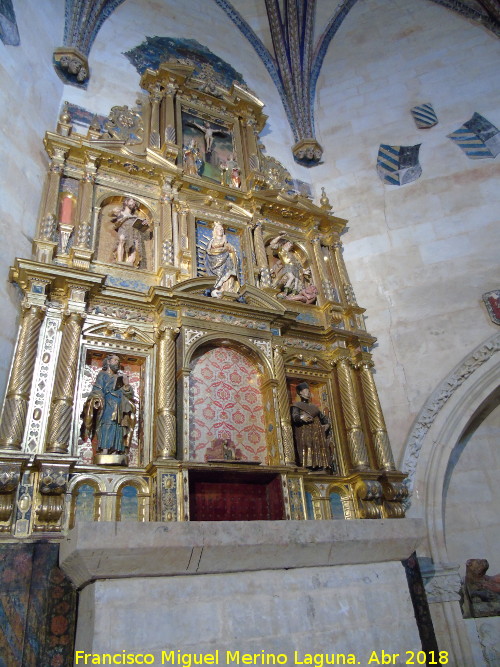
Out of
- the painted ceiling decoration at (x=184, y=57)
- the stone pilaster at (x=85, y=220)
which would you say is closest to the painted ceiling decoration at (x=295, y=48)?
the painted ceiling decoration at (x=184, y=57)

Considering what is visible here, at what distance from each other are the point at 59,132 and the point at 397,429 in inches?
282

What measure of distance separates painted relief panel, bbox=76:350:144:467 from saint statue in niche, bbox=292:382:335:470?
7.31ft

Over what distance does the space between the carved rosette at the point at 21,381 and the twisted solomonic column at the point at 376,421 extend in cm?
479

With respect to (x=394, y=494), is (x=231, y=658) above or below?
below

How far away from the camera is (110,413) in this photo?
20.3 feet

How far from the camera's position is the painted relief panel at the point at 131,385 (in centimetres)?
601

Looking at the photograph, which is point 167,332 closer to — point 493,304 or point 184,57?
point 493,304

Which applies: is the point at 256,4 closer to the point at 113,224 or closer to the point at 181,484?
the point at 113,224

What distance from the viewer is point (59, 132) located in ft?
26.6

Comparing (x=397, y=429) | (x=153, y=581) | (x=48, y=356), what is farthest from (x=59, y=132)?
(x=153, y=581)

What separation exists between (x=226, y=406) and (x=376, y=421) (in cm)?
235

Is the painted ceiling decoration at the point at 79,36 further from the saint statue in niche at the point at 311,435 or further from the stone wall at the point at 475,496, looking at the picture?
the stone wall at the point at 475,496

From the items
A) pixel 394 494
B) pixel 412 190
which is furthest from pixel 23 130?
pixel 394 494

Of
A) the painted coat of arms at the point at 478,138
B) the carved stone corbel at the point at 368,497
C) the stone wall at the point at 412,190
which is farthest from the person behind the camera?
the painted coat of arms at the point at 478,138
